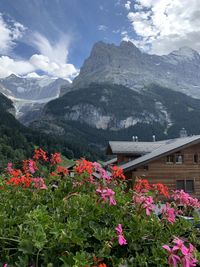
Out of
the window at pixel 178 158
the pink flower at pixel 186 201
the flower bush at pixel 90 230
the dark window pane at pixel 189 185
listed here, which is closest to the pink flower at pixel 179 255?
the flower bush at pixel 90 230

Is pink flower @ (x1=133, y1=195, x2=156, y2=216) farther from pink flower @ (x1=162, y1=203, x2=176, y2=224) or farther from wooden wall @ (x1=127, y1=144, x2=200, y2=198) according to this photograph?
wooden wall @ (x1=127, y1=144, x2=200, y2=198)

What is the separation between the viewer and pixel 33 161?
5355mm

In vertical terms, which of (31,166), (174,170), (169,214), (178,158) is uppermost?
(178,158)

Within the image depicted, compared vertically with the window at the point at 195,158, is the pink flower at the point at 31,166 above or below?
below

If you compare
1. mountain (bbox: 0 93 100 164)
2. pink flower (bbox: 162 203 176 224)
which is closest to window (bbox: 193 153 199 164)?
pink flower (bbox: 162 203 176 224)

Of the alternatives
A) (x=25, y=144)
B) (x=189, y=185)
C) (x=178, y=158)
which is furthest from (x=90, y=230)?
(x=25, y=144)

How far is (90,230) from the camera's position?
2.98 metres

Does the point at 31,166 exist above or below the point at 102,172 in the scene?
above

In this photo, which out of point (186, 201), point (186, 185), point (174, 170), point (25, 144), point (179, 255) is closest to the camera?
point (179, 255)

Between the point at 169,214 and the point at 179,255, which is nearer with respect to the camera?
the point at 179,255

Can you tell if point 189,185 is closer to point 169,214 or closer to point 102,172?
point 102,172

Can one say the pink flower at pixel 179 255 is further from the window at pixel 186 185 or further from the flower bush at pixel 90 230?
the window at pixel 186 185

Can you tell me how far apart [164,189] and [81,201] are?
1.63m

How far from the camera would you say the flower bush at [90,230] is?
2494 mm
